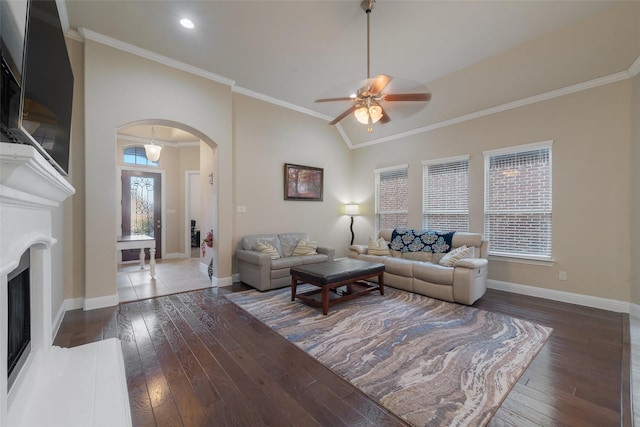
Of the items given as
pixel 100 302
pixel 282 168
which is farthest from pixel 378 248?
pixel 100 302

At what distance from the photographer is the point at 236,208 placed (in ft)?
15.5

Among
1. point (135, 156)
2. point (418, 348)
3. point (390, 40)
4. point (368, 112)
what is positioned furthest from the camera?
point (135, 156)

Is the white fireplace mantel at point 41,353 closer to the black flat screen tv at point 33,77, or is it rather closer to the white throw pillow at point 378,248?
the black flat screen tv at point 33,77

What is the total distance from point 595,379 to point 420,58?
12.9 ft

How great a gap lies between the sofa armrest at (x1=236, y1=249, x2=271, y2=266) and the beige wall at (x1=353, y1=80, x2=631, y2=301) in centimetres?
356

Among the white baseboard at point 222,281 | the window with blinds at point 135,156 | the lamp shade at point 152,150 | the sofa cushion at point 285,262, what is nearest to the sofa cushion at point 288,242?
the sofa cushion at point 285,262

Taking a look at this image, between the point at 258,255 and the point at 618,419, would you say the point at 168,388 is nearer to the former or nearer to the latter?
the point at 258,255

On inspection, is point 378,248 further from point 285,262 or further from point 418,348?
point 418,348

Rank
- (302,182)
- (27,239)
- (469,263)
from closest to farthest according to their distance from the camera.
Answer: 1. (27,239)
2. (469,263)
3. (302,182)

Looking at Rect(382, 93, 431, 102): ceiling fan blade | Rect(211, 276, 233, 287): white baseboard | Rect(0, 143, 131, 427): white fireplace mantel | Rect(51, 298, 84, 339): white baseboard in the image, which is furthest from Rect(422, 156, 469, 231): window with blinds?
Rect(51, 298, 84, 339): white baseboard

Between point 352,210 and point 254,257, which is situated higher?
point 352,210

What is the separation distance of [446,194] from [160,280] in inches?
213

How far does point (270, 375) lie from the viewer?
205cm

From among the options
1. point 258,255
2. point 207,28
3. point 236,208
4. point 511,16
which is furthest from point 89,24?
point 511,16
